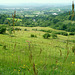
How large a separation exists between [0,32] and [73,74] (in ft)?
136

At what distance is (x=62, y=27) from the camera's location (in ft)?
310

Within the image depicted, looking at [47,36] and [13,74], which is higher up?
[13,74]

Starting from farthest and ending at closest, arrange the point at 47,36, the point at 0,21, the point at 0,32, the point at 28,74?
the point at 0,21 < the point at 47,36 < the point at 0,32 < the point at 28,74

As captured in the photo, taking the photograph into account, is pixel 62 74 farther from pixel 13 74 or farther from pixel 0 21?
pixel 0 21

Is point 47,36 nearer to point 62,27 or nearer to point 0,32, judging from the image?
point 0,32

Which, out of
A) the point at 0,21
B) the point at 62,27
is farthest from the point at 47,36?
the point at 0,21

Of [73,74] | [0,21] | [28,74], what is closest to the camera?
[28,74]

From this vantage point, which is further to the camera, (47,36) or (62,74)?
(47,36)

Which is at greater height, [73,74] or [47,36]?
[73,74]

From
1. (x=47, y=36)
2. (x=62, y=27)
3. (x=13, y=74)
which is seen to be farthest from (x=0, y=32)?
(x=62, y=27)

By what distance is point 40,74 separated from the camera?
11.4 feet

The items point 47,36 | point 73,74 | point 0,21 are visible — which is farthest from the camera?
point 0,21

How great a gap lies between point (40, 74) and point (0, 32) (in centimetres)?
4137

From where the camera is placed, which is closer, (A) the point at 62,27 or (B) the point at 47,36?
(B) the point at 47,36
